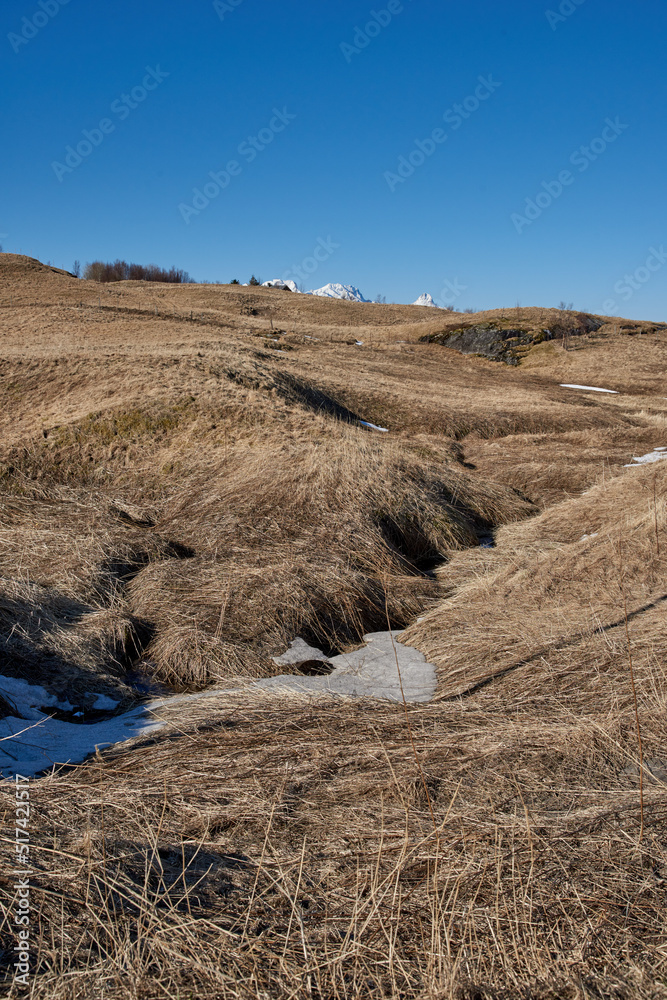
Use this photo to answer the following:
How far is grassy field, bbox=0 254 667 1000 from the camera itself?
1.95 metres

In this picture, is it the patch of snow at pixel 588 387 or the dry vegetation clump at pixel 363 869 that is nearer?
the dry vegetation clump at pixel 363 869

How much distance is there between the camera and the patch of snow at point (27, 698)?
13.8 ft

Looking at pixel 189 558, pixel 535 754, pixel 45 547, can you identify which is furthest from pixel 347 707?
pixel 45 547

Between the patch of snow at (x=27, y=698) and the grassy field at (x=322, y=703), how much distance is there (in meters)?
0.12

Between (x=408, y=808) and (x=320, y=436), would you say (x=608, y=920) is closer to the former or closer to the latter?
A: (x=408, y=808)

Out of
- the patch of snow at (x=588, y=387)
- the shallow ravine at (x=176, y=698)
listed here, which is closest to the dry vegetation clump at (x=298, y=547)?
the shallow ravine at (x=176, y=698)

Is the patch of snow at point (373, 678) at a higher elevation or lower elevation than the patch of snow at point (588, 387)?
lower

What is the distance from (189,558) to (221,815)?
4.64m

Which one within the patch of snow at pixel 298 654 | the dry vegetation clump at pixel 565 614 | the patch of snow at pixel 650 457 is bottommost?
the patch of snow at pixel 298 654

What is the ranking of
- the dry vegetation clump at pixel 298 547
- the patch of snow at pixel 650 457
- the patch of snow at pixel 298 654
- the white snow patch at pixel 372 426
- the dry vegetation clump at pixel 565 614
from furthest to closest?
the white snow patch at pixel 372 426 → the patch of snow at pixel 650 457 → the dry vegetation clump at pixel 298 547 → the patch of snow at pixel 298 654 → the dry vegetation clump at pixel 565 614

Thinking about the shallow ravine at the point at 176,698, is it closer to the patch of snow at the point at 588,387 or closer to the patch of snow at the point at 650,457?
the patch of snow at the point at 650,457

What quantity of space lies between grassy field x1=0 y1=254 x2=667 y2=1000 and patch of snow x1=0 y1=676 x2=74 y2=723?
115mm

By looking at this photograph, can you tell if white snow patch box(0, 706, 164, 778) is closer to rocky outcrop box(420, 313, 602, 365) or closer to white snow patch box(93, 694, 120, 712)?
white snow patch box(93, 694, 120, 712)

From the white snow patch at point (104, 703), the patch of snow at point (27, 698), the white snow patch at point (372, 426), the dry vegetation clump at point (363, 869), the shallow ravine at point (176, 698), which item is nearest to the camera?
the dry vegetation clump at point (363, 869)
